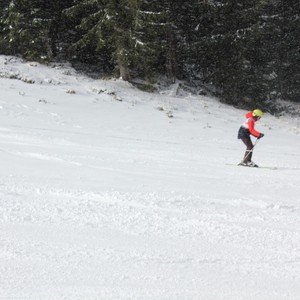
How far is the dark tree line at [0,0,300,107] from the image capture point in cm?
2233

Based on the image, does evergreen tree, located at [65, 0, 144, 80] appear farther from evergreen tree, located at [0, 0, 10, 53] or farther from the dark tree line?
evergreen tree, located at [0, 0, 10, 53]

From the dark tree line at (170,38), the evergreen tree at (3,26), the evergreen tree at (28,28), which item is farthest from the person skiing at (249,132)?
the evergreen tree at (3,26)

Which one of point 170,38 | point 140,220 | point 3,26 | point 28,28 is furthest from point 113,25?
point 140,220

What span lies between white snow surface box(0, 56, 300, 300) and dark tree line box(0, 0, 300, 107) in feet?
33.8

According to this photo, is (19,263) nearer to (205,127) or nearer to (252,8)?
(205,127)

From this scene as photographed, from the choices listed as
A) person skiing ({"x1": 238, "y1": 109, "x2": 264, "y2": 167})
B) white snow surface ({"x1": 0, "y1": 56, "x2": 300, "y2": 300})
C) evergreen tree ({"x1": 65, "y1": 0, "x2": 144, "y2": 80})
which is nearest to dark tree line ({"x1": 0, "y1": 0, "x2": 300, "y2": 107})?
evergreen tree ({"x1": 65, "y1": 0, "x2": 144, "y2": 80})

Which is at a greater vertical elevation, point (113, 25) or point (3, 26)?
point (113, 25)

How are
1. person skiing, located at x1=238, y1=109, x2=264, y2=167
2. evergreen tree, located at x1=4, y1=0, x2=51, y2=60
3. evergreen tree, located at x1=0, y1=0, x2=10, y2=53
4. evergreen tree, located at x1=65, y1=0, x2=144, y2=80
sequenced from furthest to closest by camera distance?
1. evergreen tree, located at x1=0, y1=0, x2=10, y2=53
2. evergreen tree, located at x1=4, y1=0, x2=51, y2=60
3. evergreen tree, located at x1=65, y1=0, x2=144, y2=80
4. person skiing, located at x1=238, y1=109, x2=264, y2=167

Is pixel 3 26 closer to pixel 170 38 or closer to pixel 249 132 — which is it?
pixel 170 38

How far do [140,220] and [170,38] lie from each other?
70.6 ft

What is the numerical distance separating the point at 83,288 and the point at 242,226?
243 centimetres

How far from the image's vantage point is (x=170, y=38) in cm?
2531

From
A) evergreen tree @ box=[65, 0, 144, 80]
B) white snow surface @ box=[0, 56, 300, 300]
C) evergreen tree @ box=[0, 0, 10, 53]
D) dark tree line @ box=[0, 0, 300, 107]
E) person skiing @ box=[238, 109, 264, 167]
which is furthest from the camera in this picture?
evergreen tree @ box=[0, 0, 10, 53]

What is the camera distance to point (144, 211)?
18.2ft
